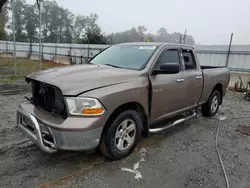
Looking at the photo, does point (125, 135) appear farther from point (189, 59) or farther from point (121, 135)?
point (189, 59)

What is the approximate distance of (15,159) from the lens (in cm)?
299

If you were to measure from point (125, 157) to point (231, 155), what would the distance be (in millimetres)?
1838

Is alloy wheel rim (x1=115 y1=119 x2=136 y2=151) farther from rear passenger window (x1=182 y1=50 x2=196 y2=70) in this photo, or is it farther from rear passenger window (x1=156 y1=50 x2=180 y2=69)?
rear passenger window (x1=182 y1=50 x2=196 y2=70)

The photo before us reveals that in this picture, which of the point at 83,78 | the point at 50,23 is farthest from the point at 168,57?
the point at 50,23

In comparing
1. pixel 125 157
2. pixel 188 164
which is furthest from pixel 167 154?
pixel 125 157

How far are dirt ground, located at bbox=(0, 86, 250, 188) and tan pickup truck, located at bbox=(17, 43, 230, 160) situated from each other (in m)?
0.33

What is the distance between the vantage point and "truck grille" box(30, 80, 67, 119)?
2600 millimetres

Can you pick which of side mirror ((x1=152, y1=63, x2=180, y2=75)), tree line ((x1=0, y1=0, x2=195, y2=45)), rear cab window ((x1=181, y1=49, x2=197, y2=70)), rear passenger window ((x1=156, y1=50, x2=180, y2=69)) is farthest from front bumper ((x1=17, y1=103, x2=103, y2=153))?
tree line ((x1=0, y1=0, x2=195, y2=45))

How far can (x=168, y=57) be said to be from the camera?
12.3ft

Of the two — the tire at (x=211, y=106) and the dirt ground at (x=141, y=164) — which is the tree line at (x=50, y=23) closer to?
the tire at (x=211, y=106)

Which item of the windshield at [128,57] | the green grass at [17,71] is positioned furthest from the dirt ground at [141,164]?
the green grass at [17,71]

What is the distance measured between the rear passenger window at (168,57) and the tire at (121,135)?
3.40 ft

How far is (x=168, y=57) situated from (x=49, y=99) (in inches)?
87.3

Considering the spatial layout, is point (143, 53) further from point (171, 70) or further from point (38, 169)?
point (38, 169)
